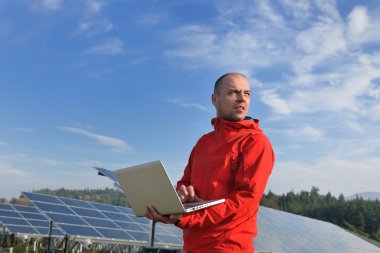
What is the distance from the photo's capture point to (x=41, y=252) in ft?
50.5

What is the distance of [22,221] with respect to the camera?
561 inches

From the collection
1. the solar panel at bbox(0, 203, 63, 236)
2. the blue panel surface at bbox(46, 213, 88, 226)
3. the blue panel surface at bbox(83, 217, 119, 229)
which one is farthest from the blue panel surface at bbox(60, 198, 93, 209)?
the blue panel surface at bbox(46, 213, 88, 226)

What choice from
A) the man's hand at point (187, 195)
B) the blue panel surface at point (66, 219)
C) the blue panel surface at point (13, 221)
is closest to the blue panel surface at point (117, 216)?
the blue panel surface at point (66, 219)

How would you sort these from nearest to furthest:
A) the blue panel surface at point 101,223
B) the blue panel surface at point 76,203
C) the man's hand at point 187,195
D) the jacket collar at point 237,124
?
1. the man's hand at point 187,195
2. the jacket collar at point 237,124
3. the blue panel surface at point 101,223
4. the blue panel surface at point 76,203

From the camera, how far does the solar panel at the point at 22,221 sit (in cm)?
1300

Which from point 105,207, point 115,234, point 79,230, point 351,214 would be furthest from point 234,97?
point 351,214

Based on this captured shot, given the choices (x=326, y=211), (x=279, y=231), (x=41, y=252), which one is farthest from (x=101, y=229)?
(x=326, y=211)

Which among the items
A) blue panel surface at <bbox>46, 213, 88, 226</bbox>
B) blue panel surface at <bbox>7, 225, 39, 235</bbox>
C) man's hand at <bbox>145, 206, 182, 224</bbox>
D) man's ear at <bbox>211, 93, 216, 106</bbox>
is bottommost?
blue panel surface at <bbox>7, 225, 39, 235</bbox>

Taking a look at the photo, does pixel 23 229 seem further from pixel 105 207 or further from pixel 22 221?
pixel 105 207

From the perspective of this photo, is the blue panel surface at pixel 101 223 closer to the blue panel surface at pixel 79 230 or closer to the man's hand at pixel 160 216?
the blue panel surface at pixel 79 230

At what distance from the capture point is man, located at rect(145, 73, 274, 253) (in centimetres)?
195

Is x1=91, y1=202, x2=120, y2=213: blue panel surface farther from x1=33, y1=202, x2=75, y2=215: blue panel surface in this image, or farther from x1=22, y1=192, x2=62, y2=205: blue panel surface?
x1=33, y1=202, x2=75, y2=215: blue panel surface

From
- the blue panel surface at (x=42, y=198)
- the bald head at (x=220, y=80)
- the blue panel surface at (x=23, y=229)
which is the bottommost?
the blue panel surface at (x=23, y=229)

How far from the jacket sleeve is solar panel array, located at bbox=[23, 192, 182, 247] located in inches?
267
